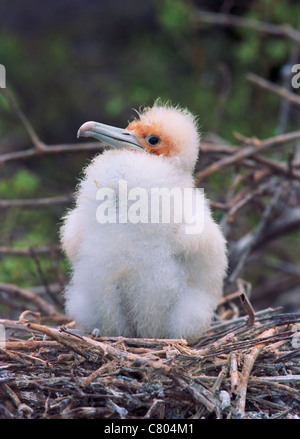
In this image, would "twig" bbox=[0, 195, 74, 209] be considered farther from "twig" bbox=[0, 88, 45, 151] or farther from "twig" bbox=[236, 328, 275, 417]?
"twig" bbox=[236, 328, 275, 417]

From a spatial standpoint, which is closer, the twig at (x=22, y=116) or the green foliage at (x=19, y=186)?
the twig at (x=22, y=116)

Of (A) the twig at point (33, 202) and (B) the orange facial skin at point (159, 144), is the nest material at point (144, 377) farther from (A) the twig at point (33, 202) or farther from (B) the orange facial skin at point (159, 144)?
(A) the twig at point (33, 202)

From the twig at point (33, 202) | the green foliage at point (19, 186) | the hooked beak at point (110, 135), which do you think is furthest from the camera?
the green foliage at point (19, 186)

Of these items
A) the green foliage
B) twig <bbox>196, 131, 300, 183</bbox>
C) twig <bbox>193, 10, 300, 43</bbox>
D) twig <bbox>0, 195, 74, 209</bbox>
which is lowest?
twig <bbox>0, 195, 74, 209</bbox>

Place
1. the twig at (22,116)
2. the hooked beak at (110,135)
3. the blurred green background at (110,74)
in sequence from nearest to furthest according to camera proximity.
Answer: the hooked beak at (110,135) < the twig at (22,116) < the blurred green background at (110,74)

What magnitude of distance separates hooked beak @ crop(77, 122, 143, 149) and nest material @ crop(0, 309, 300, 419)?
1.05 metres

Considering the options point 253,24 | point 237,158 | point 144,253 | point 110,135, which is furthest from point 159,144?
point 253,24

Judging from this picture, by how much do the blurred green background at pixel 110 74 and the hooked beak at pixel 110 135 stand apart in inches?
69.9

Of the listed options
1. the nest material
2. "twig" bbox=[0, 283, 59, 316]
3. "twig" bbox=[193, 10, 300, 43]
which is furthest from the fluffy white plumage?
"twig" bbox=[193, 10, 300, 43]

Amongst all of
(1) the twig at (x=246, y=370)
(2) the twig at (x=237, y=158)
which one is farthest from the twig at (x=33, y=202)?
(1) the twig at (x=246, y=370)

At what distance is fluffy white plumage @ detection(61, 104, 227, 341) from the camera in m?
3.36

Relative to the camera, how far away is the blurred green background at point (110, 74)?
593cm

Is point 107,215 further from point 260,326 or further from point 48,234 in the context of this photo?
point 48,234

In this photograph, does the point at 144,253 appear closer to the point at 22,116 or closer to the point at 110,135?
the point at 110,135
